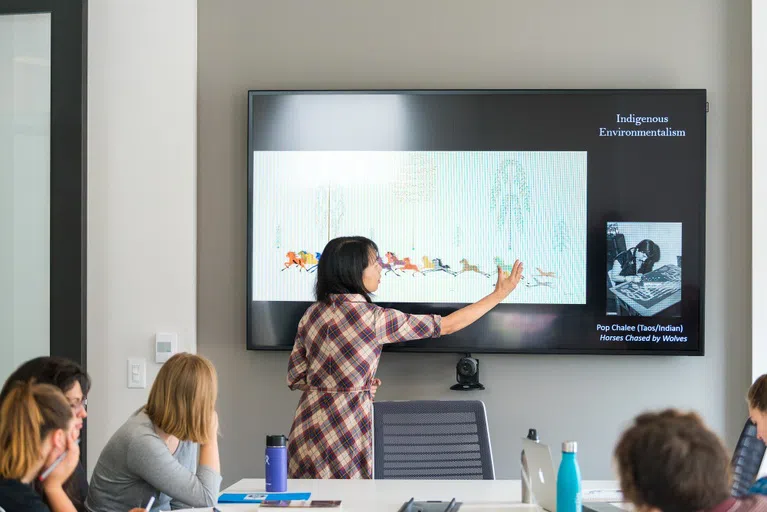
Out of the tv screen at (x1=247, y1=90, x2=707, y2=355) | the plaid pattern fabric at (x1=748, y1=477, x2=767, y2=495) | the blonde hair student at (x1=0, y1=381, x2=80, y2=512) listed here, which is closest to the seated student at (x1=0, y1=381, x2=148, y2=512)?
the blonde hair student at (x1=0, y1=381, x2=80, y2=512)

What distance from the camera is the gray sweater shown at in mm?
2645

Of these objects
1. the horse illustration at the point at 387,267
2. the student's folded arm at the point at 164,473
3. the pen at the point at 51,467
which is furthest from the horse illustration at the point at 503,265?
the pen at the point at 51,467

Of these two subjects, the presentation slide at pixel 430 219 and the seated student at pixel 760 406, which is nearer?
the seated student at pixel 760 406

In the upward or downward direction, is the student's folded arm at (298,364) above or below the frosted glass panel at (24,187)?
below

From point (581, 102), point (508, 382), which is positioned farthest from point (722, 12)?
point (508, 382)

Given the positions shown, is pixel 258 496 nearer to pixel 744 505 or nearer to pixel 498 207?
pixel 744 505

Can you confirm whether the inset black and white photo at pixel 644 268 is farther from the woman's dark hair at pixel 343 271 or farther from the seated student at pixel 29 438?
the seated student at pixel 29 438

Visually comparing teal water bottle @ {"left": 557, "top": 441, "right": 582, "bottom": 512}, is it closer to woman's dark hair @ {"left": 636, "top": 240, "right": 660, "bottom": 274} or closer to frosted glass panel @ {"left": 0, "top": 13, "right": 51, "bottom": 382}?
woman's dark hair @ {"left": 636, "top": 240, "right": 660, "bottom": 274}

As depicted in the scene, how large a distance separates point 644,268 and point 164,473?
2.32 metres

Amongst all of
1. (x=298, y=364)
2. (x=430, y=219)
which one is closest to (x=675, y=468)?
(x=298, y=364)

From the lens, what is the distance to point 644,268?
3955 mm

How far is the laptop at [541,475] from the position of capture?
8.28 feet

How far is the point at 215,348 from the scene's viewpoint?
4172 mm

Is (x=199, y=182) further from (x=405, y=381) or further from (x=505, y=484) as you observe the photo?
(x=505, y=484)
